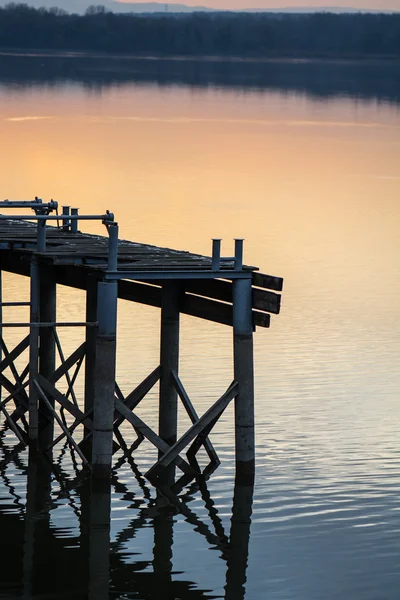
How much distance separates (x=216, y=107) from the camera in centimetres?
10812

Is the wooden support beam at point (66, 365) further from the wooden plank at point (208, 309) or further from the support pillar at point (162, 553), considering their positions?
the support pillar at point (162, 553)

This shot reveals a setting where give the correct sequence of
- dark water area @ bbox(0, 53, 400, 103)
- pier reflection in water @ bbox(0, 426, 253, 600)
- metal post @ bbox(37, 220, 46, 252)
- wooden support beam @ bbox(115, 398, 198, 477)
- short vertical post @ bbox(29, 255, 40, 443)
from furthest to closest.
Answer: dark water area @ bbox(0, 53, 400, 103) < short vertical post @ bbox(29, 255, 40, 443) < metal post @ bbox(37, 220, 46, 252) < wooden support beam @ bbox(115, 398, 198, 477) < pier reflection in water @ bbox(0, 426, 253, 600)

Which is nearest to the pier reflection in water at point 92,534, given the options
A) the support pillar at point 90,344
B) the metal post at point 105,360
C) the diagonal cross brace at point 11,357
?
the support pillar at point 90,344

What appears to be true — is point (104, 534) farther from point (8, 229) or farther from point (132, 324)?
point (132, 324)

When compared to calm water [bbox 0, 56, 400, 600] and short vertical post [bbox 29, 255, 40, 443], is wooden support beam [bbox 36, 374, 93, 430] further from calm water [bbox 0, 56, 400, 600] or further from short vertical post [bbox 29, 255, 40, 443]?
calm water [bbox 0, 56, 400, 600]

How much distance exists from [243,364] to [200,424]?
2.99 feet

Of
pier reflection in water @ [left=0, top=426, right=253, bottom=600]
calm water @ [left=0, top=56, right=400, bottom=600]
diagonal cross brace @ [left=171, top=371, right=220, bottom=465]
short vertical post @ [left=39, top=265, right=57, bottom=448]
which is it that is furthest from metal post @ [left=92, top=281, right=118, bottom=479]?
short vertical post @ [left=39, top=265, right=57, bottom=448]

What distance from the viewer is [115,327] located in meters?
18.0

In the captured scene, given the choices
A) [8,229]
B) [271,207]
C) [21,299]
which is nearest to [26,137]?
[271,207]

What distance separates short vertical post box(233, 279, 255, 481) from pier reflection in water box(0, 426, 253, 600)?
24.8 inches

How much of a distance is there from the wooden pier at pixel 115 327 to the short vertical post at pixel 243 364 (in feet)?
0.04

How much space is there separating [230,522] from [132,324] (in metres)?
10.5

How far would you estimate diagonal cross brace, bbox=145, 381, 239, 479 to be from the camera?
18703 millimetres

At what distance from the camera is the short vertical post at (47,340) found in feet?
69.0
